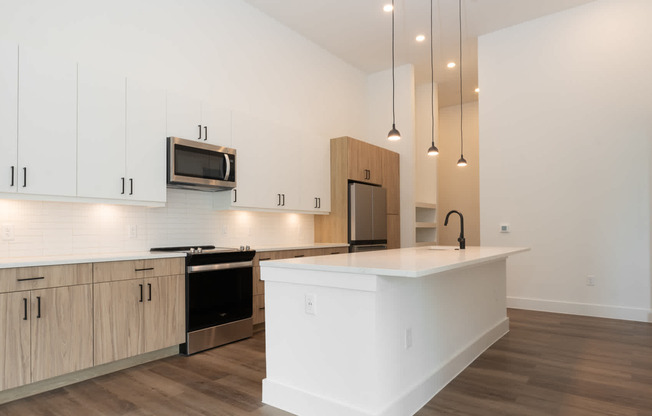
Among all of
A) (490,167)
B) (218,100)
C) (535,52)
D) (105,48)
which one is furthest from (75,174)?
(535,52)

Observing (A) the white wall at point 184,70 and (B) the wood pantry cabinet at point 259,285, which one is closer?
(A) the white wall at point 184,70

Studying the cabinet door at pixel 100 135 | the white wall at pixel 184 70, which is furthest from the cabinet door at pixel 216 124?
the cabinet door at pixel 100 135

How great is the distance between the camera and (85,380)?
2.90m

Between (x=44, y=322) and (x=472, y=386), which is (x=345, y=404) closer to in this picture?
(x=472, y=386)

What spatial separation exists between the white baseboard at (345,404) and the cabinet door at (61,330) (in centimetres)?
131

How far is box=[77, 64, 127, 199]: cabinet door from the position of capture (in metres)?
3.08

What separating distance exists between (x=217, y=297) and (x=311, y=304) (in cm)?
165

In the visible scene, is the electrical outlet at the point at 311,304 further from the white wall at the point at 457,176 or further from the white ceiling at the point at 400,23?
the white wall at the point at 457,176

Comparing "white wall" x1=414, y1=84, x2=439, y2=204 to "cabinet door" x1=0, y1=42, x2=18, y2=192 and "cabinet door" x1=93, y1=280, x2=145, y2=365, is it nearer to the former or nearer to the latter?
"cabinet door" x1=93, y1=280, x2=145, y2=365

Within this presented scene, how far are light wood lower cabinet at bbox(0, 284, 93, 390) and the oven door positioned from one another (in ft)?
2.66

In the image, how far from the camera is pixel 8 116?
2.70m

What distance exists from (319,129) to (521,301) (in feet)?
11.7

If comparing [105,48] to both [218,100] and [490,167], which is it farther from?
[490,167]

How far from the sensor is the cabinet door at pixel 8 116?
2670mm
